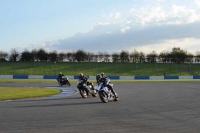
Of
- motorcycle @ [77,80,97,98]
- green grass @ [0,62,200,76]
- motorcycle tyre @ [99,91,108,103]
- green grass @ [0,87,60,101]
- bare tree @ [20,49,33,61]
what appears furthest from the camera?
bare tree @ [20,49,33,61]

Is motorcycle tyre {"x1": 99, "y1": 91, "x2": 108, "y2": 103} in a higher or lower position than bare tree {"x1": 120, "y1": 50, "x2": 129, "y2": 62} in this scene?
lower

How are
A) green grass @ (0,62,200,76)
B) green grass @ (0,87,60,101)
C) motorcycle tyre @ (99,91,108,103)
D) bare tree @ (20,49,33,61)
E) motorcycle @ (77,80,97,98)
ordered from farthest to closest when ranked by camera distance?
1. bare tree @ (20,49,33,61)
2. green grass @ (0,62,200,76)
3. motorcycle @ (77,80,97,98)
4. green grass @ (0,87,60,101)
5. motorcycle tyre @ (99,91,108,103)

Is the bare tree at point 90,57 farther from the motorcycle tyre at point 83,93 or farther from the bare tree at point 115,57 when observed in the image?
the motorcycle tyre at point 83,93

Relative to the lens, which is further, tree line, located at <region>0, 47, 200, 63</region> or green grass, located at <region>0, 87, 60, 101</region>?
tree line, located at <region>0, 47, 200, 63</region>

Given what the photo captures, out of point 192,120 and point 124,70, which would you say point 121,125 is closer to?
point 192,120

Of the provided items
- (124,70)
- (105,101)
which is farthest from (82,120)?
(124,70)

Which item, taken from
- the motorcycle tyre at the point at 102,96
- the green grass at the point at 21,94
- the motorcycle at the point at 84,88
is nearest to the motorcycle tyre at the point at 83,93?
the motorcycle at the point at 84,88

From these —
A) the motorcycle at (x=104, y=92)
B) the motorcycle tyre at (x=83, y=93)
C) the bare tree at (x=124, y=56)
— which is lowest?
the motorcycle tyre at (x=83, y=93)

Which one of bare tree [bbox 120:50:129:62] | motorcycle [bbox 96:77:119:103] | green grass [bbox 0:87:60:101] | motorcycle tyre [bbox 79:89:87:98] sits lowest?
green grass [bbox 0:87:60:101]

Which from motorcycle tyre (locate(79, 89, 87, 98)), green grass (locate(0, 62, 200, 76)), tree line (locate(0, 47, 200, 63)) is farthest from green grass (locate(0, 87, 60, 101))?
tree line (locate(0, 47, 200, 63))

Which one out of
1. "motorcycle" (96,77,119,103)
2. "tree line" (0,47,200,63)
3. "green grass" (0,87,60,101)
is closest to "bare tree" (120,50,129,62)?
"tree line" (0,47,200,63)

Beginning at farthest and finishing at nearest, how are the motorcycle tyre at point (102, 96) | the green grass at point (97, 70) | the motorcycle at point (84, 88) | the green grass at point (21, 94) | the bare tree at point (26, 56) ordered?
the bare tree at point (26, 56) < the green grass at point (97, 70) < the motorcycle at point (84, 88) < the green grass at point (21, 94) < the motorcycle tyre at point (102, 96)

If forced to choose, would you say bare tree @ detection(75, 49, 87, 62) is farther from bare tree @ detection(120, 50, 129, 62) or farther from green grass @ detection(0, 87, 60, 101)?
green grass @ detection(0, 87, 60, 101)

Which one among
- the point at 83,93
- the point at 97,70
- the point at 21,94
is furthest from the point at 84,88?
the point at 97,70
